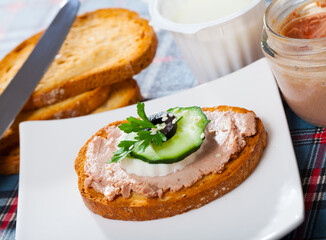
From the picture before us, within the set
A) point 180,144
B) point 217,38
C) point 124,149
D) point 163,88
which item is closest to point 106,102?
point 163,88

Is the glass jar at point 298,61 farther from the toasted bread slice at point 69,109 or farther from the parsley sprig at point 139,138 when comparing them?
the toasted bread slice at point 69,109

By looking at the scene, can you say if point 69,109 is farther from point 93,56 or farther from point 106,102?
point 93,56

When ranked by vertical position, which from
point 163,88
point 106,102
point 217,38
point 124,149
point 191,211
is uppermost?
point 124,149

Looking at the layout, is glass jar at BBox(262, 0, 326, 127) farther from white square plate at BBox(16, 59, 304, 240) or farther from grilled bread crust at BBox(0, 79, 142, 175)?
grilled bread crust at BBox(0, 79, 142, 175)

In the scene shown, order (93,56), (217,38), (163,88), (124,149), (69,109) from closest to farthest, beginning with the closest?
(124,149)
(217,38)
(69,109)
(163,88)
(93,56)

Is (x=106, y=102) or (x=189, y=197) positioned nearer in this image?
(x=189, y=197)

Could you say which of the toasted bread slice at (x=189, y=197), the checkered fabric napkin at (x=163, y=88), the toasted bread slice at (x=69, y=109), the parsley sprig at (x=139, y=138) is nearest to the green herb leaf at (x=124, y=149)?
the parsley sprig at (x=139, y=138)

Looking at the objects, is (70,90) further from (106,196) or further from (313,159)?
(313,159)

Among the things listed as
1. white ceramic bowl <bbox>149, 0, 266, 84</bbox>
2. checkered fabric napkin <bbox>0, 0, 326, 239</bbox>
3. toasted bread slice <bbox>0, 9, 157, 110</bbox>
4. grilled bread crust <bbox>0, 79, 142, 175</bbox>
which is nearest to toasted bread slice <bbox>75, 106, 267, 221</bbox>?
checkered fabric napkin <bbox>0, 0, 326, 239</bbox>
